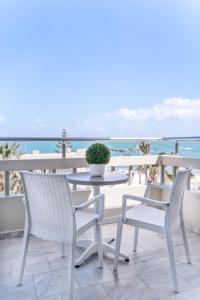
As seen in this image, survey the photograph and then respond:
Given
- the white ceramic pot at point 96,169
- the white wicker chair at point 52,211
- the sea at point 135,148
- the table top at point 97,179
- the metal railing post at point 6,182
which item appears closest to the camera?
the white wicker chair at point 52,211

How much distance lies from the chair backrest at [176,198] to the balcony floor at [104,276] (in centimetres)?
40

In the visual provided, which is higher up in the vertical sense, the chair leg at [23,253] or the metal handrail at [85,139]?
the metal handrail at [85,139]

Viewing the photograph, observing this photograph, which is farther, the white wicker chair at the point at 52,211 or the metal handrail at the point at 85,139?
the metal handrail at the point at 85,139

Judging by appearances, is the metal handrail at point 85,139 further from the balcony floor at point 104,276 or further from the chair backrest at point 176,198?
the chair backrest at point 176,198

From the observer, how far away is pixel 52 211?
1.80 meters

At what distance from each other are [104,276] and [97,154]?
0.96 metres

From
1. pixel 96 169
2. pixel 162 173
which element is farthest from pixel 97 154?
pixel 162 173

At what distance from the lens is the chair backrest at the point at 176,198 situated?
195cm

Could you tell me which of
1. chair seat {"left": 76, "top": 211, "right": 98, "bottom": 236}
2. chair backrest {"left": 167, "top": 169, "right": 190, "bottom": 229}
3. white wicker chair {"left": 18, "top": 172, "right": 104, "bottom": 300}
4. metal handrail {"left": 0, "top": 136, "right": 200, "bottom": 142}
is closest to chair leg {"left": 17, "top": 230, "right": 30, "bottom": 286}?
white wicker chair {"left": 18, "top": 172, "right": 104, "bottom": 300}

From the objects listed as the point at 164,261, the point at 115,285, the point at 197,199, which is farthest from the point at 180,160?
the point at 115,285

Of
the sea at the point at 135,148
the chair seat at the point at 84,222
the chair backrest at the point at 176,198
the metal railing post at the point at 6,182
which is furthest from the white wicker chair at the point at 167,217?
the metal railing post at the point at 6,182

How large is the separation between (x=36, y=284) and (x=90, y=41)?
69.3 feet

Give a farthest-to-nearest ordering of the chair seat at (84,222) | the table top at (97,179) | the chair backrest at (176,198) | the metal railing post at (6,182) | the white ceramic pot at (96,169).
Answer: the metal railing post at (6,182)
the white ceramic pot at (96,169)
the table top at (97,179)
the chair backrest at (176,198)
the chair seat at (84,222)

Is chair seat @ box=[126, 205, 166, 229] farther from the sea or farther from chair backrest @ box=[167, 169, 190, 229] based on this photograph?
the sea
